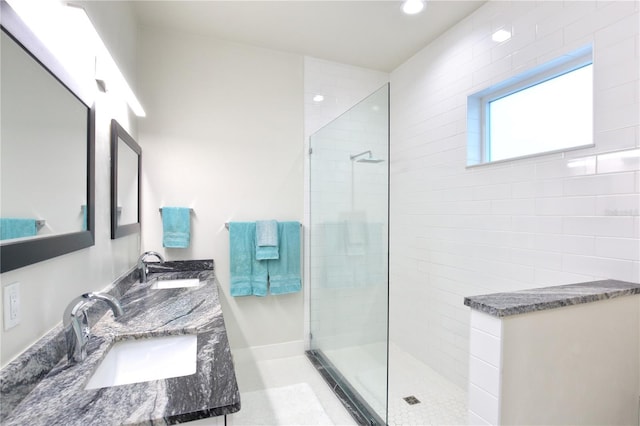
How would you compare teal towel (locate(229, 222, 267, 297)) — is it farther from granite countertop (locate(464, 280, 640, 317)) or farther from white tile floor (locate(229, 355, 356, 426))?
granite countertop (locate(464, 280, 640, 317))

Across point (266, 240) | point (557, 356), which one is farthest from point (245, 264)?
point (557, 356)

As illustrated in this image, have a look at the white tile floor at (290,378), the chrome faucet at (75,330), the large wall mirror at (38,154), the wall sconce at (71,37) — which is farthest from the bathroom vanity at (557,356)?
the wall sconce at (71,37)

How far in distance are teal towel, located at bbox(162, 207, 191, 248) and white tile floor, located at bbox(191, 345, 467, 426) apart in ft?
3.76

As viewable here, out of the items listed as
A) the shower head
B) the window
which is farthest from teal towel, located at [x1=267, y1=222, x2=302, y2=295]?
the window

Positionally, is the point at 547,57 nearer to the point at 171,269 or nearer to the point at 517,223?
the point at 517,223

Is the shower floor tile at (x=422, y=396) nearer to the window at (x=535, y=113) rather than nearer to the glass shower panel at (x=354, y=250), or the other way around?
the glass shower panel at (x=354, y=250)

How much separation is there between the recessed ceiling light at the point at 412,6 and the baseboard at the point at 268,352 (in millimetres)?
2779

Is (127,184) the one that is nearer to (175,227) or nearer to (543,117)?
(175,227)

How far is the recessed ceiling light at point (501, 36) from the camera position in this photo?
198 cm

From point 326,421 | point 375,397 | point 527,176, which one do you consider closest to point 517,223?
point 527,176

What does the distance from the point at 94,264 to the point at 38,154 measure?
0.66 meters

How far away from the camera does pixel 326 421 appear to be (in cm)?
192

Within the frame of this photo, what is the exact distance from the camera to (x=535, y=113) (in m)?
1.97

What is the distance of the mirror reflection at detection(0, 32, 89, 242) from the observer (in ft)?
2.61
